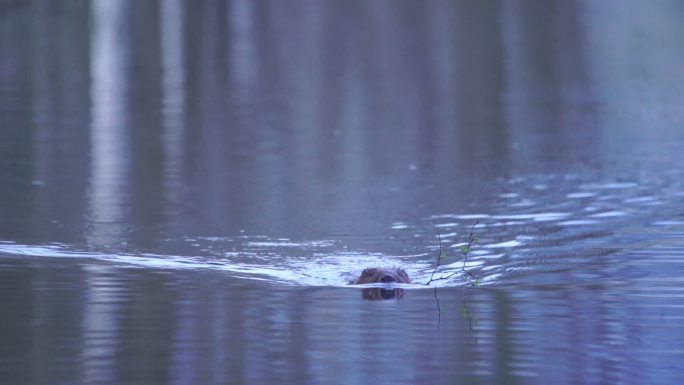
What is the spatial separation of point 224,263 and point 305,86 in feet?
61.1

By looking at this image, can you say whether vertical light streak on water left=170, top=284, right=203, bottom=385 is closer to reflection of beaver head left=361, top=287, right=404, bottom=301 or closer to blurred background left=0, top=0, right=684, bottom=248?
reflection of beaver head left=361, top=287, right=404, bottom=301

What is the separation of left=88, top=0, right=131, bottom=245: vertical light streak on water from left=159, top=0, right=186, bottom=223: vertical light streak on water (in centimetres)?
54

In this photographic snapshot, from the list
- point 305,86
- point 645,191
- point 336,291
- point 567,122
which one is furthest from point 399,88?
point 336,291

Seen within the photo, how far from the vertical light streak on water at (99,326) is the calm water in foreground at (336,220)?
0.10 ft

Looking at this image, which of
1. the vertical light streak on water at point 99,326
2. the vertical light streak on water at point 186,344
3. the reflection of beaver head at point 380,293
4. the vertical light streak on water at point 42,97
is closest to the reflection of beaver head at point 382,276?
the reflection of beaver head at point 380,293

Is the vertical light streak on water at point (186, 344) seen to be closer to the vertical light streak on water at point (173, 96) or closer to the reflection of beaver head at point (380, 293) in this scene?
the reflection of beaver head at point (380, 293)

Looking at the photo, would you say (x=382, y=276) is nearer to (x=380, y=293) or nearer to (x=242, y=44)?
(x=380, y=293)

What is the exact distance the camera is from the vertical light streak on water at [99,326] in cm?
847

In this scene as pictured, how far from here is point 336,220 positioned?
14688 mm

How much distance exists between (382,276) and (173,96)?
57.6ft

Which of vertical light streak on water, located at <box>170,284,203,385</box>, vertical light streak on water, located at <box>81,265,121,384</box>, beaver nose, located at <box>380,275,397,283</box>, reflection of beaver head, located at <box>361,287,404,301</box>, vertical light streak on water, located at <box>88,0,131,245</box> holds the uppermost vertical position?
vertical light streak on water, located at <box>88,0,131,245</box>

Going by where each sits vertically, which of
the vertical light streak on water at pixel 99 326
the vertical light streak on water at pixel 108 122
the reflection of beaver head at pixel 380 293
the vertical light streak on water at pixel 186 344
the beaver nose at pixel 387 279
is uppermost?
the vertical light streak on water at pixel 108 122

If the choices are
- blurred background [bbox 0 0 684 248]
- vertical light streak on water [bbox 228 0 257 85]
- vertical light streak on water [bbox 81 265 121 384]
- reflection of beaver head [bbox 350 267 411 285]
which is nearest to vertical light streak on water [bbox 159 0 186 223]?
blurred background [bbox 0 0 684 248]

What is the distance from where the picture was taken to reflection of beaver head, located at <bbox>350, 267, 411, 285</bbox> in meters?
11.5
